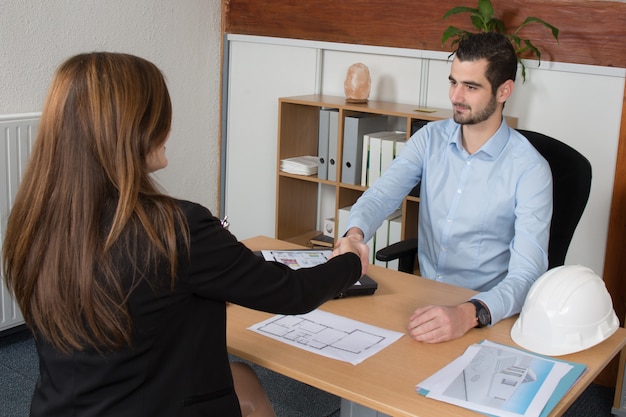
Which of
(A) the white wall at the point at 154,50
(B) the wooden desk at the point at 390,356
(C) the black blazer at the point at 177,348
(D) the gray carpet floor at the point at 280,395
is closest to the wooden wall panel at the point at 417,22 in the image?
(A) the white wall at the point at 154,50

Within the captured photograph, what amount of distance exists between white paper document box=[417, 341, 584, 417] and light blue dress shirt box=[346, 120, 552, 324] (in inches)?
22.2

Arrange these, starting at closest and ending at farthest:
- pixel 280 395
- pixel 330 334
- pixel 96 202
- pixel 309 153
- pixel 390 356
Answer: pixel 96 202
pixel 390 356
pixel 330 334
pixel 280 395
pixel 309 153

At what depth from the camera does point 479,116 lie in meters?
2.55

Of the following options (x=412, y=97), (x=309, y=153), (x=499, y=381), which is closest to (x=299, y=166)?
(x=309, y=153)

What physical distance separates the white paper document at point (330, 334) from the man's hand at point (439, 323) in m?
0.05

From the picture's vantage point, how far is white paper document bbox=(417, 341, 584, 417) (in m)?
1.57

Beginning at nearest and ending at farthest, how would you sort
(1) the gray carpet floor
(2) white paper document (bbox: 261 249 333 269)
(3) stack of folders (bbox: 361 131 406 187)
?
1. (2) white paper document (bbox: 261 249 333 269)
2. (1) the gray carpet floor
3. (3) stack of folders (bbox: 361 131 406 187)

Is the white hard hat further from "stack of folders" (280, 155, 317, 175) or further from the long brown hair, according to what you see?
"stack of folders" (280, 155, 317, 175)

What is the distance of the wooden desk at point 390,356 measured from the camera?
1604 millimetres

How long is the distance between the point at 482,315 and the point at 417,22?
2.10m

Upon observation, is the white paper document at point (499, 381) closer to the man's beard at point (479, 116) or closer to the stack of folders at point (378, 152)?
the man's beard at point (479, 116)

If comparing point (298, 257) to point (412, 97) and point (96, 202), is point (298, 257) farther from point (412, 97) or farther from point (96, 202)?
point (412, 97)

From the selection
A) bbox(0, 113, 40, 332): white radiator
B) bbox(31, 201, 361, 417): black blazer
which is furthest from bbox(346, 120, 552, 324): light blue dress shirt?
bbox(0, 113, 40, 332): white radiator

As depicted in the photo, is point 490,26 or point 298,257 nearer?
point 298,257
